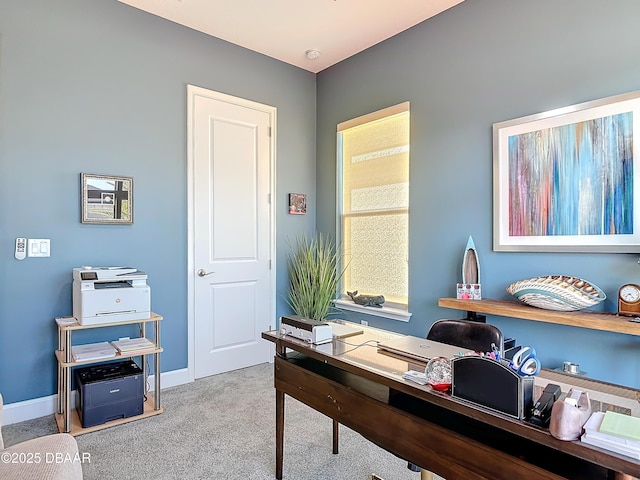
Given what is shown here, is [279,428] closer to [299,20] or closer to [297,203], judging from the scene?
[297,203]

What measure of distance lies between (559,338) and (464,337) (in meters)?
0.92

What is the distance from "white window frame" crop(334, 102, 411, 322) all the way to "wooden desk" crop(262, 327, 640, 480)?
1508 millimetres

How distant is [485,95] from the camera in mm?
2775

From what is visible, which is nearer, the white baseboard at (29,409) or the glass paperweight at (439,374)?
the glass paperweight at (439,374)

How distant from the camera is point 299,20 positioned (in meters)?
3.16

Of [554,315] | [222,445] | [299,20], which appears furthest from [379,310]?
[299,20]

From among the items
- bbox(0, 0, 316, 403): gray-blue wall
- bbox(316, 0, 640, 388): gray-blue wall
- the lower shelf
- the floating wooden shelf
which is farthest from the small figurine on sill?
the lower shelf

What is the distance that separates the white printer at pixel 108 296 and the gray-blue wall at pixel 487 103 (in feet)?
6.57

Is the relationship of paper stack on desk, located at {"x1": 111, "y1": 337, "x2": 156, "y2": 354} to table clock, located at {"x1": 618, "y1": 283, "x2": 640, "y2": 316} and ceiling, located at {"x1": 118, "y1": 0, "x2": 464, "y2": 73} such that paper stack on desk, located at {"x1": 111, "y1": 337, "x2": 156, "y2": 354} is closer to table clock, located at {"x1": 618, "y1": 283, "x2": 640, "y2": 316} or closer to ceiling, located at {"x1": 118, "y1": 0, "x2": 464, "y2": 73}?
ceiling, located at {"x1": 118, "y1": 0, "x2": 464, "y2": 73}

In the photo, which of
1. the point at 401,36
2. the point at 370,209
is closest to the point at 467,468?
the point at 370,209

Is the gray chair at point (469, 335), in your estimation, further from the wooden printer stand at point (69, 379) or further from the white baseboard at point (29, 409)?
the white baseboard at point (29, 409)

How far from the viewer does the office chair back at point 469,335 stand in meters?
1.85

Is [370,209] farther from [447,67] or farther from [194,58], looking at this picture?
[194,58]

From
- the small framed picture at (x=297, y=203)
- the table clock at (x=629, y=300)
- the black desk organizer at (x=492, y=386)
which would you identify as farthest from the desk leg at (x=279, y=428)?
the small framed picture at (x=297, y=203)
